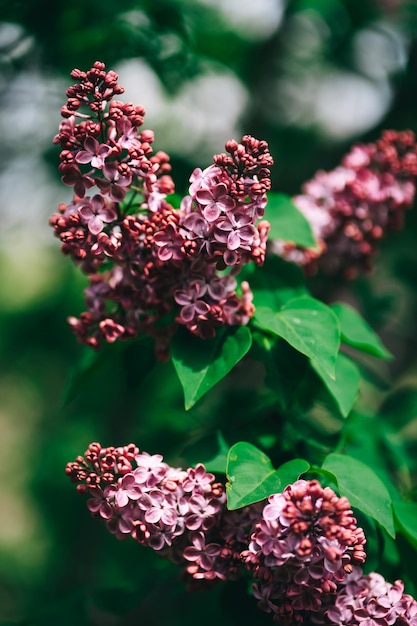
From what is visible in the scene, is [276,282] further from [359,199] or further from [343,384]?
[359,199]

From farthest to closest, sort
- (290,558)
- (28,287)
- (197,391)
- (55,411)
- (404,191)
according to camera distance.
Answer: (28,287), (55,411), (404,191), (197,391), (290,558)

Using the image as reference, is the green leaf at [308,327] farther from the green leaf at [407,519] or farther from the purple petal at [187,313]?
the green leaf at [407,519]

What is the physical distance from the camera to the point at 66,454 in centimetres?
390

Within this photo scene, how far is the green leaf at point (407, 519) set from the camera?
1.19 m

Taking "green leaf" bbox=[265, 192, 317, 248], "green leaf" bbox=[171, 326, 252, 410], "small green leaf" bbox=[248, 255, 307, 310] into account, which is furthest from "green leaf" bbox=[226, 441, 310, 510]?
"green leaf" bbox=[265, 192, 317, 248]

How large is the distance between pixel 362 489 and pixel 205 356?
391 millimetres

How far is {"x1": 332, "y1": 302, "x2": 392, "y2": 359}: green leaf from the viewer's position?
1.45 m

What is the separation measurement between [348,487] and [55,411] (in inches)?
177

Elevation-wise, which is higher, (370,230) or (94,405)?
(370,230)

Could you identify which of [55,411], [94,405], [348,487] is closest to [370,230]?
[348,487]

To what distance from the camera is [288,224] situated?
1495mm

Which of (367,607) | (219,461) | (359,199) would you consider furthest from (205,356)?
(359,199)

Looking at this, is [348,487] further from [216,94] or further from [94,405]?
[94,405]

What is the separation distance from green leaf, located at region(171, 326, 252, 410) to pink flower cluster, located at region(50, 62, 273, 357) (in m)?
0.03
